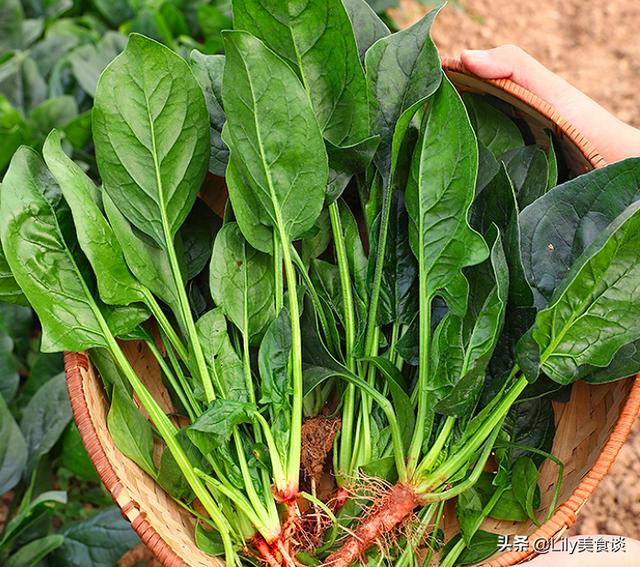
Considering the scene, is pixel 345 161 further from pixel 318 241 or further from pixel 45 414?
pixel 45 414

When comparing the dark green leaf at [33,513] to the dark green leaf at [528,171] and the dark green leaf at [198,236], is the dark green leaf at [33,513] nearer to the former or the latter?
the dark green leaf at [198,236]

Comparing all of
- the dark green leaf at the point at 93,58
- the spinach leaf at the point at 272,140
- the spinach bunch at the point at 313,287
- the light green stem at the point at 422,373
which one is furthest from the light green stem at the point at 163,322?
the dark green leaf at the point at 93,58

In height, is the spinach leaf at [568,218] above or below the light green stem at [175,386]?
above

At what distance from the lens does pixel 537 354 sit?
74 cm

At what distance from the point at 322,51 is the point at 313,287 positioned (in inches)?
10.1

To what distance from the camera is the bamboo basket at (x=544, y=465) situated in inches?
28.6

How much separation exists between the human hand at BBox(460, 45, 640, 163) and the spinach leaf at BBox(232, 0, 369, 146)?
0.63 feet

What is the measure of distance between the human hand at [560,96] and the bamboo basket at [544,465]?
0.07 feet

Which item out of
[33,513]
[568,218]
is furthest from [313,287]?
[33,513]

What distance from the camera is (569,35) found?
6.65ft

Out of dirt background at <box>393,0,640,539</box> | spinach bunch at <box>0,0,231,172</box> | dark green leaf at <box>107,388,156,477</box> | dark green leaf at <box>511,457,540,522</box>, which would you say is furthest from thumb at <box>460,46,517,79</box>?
dirt background at <box>393,0,640,539</box>

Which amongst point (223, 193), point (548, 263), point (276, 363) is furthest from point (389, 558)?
point (223, 193)

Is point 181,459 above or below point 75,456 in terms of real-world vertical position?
above

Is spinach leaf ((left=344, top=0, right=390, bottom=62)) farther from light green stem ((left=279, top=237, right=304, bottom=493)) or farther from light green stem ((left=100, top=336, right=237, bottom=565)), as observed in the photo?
light green stem ((left=100, top=336, right=237, bottom=565))
